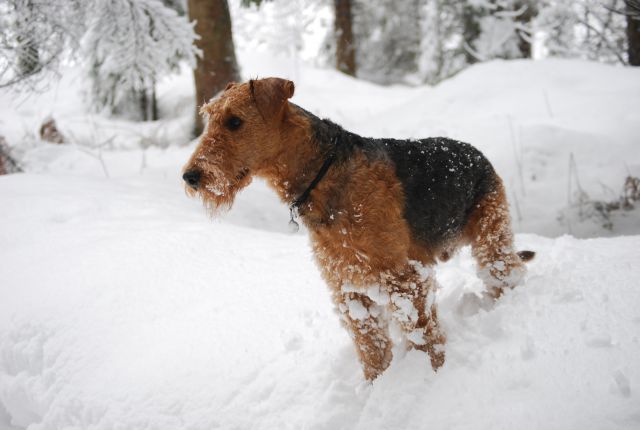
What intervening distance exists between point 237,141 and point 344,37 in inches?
633

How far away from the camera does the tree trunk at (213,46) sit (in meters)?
7.97

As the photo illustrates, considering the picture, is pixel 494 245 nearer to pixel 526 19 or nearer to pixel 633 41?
pixel 633 41

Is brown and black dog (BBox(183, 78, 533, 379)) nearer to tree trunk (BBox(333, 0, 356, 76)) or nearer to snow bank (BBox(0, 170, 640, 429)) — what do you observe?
snow bank (BBox(0, 170, 640, 429))

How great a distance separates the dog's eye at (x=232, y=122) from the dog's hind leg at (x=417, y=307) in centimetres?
118

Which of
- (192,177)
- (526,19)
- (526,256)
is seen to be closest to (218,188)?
(192,177)

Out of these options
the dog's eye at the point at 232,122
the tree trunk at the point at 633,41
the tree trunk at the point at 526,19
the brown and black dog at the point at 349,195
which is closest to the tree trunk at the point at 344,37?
the tree trunk at the point at 526,19

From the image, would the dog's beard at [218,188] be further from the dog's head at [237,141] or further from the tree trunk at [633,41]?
the tree trunk at [633,41]

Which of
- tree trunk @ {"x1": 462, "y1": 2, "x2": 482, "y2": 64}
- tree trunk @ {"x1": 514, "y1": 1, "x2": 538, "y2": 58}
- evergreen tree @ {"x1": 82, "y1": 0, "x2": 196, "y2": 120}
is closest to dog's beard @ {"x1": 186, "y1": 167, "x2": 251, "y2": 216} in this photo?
evergreen tree @ {"x1": 82, "y1": 0, "x2": 196, "y2": 120}

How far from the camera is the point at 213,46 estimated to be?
8.07 m

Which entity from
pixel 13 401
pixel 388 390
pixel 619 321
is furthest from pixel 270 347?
pixel 619 321

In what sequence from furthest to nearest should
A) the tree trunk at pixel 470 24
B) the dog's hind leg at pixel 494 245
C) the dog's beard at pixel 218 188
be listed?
the tree trunk at pixel 470 24 → the dog's hind leg at pixel 494 245 → the dog's beard at pixel 218 188

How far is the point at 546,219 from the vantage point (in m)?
5.49

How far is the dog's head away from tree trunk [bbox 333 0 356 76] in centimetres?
1569

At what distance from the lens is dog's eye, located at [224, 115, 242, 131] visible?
2109 mm
